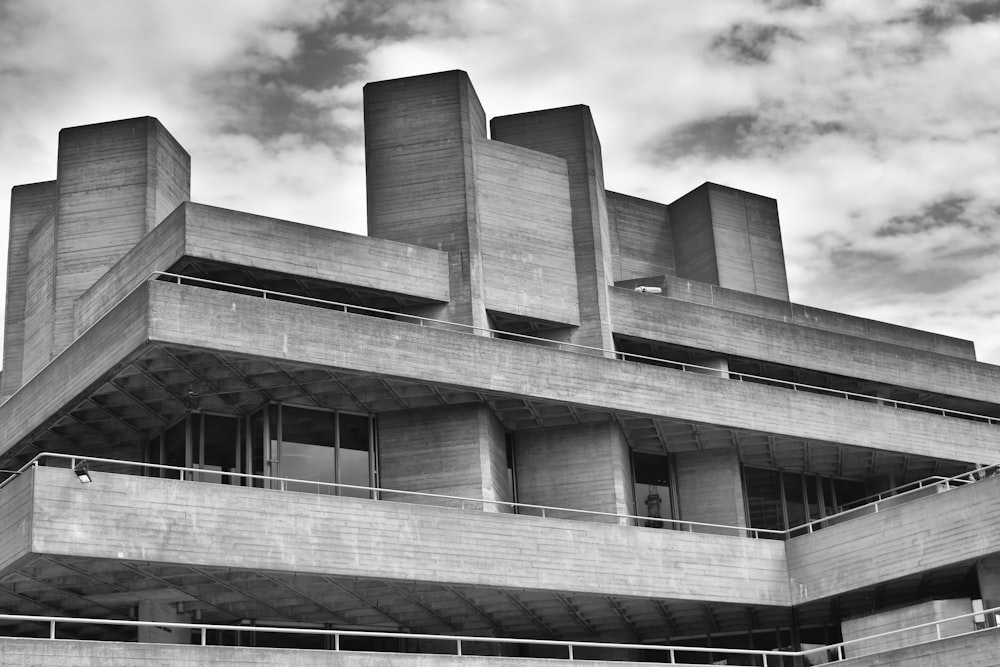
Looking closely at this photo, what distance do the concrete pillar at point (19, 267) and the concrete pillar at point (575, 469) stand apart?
17548 millimetres

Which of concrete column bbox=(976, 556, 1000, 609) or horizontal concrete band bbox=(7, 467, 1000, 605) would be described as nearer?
horizontal concrete band bbox=(7, 467, 1000, 605)

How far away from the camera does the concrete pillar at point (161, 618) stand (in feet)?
99.3

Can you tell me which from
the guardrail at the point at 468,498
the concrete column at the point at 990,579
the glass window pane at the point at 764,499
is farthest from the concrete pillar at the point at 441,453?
the concrete column at the point at 990,579

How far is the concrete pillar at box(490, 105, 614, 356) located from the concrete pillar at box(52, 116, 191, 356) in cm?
1046

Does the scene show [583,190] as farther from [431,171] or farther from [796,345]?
[796,345]

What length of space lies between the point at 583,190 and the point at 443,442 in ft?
31.5

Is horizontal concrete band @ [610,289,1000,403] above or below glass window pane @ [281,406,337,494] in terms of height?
above

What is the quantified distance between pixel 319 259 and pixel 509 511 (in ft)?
28.0

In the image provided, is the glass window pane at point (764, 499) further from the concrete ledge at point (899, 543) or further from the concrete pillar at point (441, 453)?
the concrete pillar at point (441, 453)

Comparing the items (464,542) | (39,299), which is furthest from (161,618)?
(39,299)

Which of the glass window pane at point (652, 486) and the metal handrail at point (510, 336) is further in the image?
the glass window pane at point (652, 486)

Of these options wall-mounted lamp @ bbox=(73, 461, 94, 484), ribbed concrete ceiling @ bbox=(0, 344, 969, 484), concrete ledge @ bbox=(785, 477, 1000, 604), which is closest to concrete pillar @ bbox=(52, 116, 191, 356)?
ribbed concrete ceiling @ bbox=(0, 344, 969, 484)

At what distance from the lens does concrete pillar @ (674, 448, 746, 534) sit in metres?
38.8

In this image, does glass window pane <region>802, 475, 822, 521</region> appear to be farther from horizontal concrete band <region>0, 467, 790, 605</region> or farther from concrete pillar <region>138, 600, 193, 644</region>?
concrete pillar <region>138, 600, 193, 644</region>
